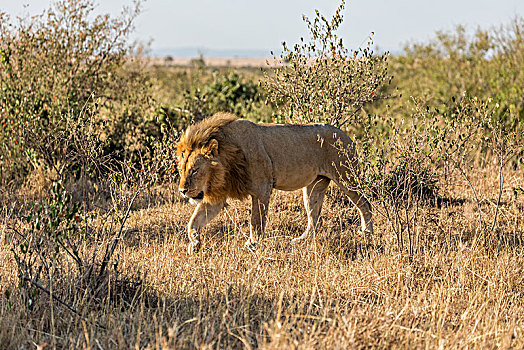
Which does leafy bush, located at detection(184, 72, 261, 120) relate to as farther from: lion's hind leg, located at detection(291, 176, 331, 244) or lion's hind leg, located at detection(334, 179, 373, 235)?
lion's hind leg, located at detection(334, 179, 373, 235)

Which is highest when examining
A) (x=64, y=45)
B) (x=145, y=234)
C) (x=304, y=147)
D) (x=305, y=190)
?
(x=64, y=45)

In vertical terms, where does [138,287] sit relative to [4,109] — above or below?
Result: below

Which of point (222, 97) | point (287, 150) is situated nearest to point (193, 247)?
point (287, 150)

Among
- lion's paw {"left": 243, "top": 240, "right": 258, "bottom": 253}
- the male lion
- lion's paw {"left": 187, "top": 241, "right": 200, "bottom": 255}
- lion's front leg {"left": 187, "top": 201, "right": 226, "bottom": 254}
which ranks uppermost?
the male lion

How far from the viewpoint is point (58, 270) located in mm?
5602

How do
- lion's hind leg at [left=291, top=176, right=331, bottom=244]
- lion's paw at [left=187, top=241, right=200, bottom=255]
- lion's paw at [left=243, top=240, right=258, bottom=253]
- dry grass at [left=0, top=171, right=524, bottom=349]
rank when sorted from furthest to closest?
1. lion's hind leg at [left=291, top=176, right=331, bottom=244]
2. lion's paw at [left=187, top=241, right=200, bottom=255]
3. lion's paw at [left=243, top=240, right=258, bottom=253]
4. dry grass at [left=0, top=171, right=524, bottom=349]

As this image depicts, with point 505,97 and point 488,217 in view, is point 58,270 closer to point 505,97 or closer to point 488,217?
point 488,217

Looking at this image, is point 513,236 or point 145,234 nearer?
point 513,236

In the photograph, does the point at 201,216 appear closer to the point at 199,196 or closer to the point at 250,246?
the point at 199,196

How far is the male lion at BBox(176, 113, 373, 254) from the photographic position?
22.1 feet

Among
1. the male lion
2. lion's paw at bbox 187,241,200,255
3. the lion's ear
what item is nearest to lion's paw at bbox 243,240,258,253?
the male lion

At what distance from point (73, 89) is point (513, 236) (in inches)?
306

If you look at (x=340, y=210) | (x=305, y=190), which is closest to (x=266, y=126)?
(x=305, y=190)

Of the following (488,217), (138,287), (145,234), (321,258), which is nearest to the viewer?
(138,287)
